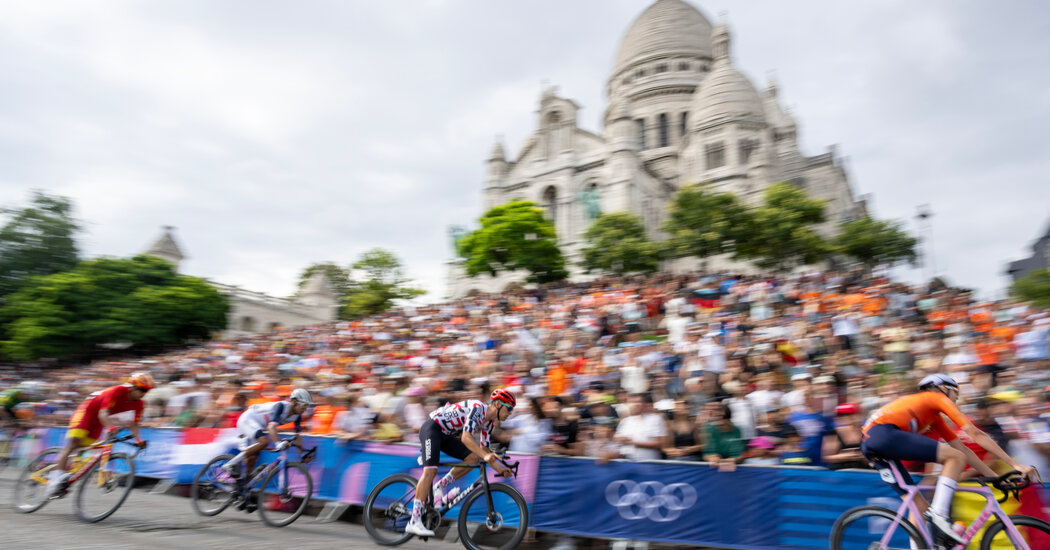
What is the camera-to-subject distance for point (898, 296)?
14.7 metres

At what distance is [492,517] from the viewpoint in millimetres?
5949

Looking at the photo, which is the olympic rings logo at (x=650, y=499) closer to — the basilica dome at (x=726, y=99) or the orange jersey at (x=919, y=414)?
the orange jersey at (x=919, y=414)

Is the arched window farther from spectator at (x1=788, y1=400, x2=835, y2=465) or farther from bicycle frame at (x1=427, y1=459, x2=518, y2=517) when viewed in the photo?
bicycle frame at (x1=427, y1=459, x2=518, y2=517)

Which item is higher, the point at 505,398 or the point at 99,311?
the point at 99,311

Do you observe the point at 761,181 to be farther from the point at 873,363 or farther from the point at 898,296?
the point at 873,363

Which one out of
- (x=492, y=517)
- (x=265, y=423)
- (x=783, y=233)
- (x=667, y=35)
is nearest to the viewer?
(x=492, y=517)

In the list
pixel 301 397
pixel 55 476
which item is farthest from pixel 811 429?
pixel 55 476

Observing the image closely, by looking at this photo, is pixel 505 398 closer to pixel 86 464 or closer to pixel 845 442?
pixel 845 442

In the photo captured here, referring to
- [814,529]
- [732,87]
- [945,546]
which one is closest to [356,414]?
[814,529]

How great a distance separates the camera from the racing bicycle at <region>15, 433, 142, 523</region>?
6.74 m

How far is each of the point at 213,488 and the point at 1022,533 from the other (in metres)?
7.65

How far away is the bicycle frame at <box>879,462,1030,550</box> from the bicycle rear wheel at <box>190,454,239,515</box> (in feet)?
21.4

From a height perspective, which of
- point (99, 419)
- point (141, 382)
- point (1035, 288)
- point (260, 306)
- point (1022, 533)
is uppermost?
point (260, 306)

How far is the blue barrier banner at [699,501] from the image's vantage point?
5535 millimetres
